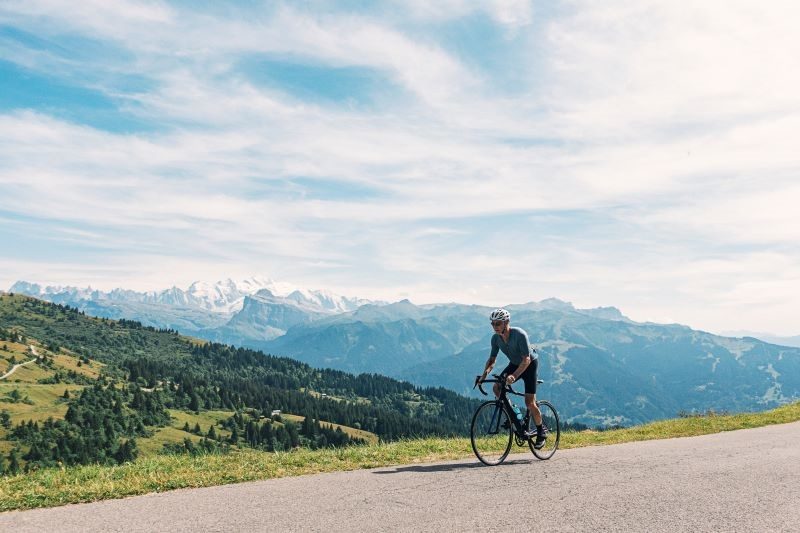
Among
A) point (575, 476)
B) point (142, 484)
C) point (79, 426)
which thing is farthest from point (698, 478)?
point (79, 426)

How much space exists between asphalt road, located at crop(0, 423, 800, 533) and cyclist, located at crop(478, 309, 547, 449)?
1922 mm

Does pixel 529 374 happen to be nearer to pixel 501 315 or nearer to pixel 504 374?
pixel 504 374

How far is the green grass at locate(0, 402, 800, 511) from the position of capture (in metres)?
11.6

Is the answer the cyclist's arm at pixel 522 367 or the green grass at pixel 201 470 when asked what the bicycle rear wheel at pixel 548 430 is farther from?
the green grass at pixel 201 470

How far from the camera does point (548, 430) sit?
17.0m

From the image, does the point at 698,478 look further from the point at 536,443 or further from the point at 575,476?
the point at 536,443

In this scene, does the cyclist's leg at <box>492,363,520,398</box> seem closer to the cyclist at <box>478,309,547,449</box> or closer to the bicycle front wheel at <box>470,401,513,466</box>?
the cyclist at <box>478,309,547,449</box>

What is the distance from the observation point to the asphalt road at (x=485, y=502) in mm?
9719

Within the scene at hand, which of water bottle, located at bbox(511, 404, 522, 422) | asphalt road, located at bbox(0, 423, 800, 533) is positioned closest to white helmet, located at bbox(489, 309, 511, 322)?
water bottle, located at bbox(511, 404, 522, 422)

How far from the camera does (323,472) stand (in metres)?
14.7

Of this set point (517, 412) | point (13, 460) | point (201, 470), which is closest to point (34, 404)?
point (13, 460)

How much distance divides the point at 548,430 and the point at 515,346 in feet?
10.5

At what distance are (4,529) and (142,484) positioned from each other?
3122 millimetres

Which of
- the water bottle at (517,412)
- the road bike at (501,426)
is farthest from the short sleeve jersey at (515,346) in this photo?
the water bottle at (517,412)
